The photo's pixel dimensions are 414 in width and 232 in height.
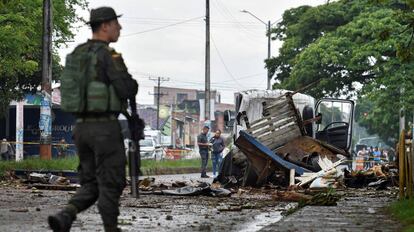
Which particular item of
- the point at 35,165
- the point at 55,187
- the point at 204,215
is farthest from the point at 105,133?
the point at 35,165

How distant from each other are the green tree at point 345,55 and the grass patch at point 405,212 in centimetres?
2926

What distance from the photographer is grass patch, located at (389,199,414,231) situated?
9.72 m

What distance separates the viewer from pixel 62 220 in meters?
7.07

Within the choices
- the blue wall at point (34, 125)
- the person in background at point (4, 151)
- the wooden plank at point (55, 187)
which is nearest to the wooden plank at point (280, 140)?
the wooden plank at point (55, 187)

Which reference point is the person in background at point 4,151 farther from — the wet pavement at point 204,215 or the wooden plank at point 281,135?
the wet pavement at point 204,215

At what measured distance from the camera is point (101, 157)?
704 centimetres

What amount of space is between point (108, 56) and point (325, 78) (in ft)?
139

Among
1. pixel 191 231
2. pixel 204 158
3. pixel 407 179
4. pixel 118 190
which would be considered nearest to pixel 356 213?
pixel 407 179

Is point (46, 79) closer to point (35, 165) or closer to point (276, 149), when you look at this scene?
point (35, 165)

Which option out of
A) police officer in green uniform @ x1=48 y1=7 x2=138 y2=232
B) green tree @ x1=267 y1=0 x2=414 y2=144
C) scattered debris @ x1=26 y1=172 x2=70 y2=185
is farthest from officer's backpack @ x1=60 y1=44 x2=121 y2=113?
green tree @ x1=267 y1=0 x2=414 y2=144

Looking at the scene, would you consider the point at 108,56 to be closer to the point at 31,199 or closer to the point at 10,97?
the point at 31,199

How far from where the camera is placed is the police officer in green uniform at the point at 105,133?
→ 7027 mm

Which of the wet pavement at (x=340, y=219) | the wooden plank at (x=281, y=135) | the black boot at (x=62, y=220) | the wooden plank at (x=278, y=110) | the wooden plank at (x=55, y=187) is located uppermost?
the wooden plank at (x=278, y=110)

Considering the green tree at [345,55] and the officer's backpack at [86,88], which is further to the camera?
the green tree at [345,55]
